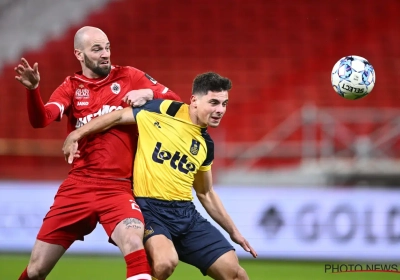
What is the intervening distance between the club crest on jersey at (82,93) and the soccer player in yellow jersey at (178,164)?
0.32 meters

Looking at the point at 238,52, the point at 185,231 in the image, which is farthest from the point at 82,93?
the point at 238,52

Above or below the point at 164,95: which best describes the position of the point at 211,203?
below

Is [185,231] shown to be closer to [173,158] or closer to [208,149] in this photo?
[173,158]

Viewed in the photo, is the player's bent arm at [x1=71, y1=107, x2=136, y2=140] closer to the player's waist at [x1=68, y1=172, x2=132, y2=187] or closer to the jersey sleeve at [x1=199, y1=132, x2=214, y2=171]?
the player's waist at [x1=68, y1=172, x2=132, y2=187]

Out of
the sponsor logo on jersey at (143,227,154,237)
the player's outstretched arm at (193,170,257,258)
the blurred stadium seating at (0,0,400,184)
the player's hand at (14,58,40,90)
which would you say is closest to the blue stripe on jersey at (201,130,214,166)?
the player's outstretched arm at (193,170,257,258)

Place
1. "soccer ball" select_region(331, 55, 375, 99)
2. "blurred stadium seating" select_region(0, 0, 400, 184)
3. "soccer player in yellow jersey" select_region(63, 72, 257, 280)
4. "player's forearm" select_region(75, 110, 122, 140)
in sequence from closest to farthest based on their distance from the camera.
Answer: "soccer player in yellow jersey" select_region(63, 72, 257, 280) → "player's forearm" select_region(75, 110, 122, 140) → "soccer ball" select_region(331, 55, 375, 99) → "blurred stadium seating" select_region(0, 0, 400, 184)

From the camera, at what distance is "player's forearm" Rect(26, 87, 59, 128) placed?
17.8 feet

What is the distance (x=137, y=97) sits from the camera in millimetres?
5715

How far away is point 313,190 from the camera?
10.2m

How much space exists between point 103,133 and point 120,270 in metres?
3.78

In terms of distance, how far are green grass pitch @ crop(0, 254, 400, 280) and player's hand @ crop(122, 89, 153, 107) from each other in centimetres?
316

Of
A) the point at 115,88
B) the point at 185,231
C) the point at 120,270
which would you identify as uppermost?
the point at 115,88

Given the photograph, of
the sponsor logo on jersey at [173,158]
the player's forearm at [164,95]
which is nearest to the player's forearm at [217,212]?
the sponsor logo on jersey at [173,158]

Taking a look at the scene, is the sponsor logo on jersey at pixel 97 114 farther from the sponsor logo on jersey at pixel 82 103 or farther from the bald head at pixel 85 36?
the bald head at pixel 85 36
